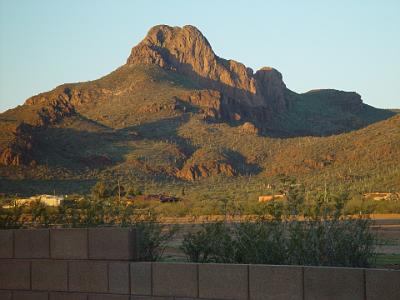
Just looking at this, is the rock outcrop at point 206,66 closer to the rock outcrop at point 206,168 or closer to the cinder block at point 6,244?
the rock outcrop at point 206,168

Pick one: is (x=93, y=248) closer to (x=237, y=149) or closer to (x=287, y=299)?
(x=287, y=299)

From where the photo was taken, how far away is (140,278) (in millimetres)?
11641

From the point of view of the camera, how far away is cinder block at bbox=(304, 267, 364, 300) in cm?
954

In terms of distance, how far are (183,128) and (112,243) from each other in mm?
88073

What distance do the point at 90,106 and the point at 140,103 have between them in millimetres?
12977

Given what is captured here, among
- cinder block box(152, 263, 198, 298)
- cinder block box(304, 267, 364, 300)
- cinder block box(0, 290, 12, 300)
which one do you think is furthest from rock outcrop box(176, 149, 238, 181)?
cinder block box(304, 267, 364, 300)

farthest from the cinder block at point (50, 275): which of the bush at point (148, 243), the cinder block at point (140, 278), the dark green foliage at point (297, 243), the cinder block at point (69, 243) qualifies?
the dark green foliage at point (297, 243)

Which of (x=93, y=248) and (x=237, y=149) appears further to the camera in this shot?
(x=237, y=149)

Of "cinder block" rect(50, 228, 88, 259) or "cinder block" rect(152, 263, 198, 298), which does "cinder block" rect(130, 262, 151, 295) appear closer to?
"cinder block" rect(152, 263, 198, 298)

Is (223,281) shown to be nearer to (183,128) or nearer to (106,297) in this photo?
(106,297)

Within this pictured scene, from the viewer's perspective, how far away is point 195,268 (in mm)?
11070

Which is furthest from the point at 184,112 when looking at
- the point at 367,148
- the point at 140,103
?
the point at 367,148

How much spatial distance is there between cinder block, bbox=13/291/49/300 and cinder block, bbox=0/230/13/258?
0.70 m

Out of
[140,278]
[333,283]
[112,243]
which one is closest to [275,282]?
[333,283]
